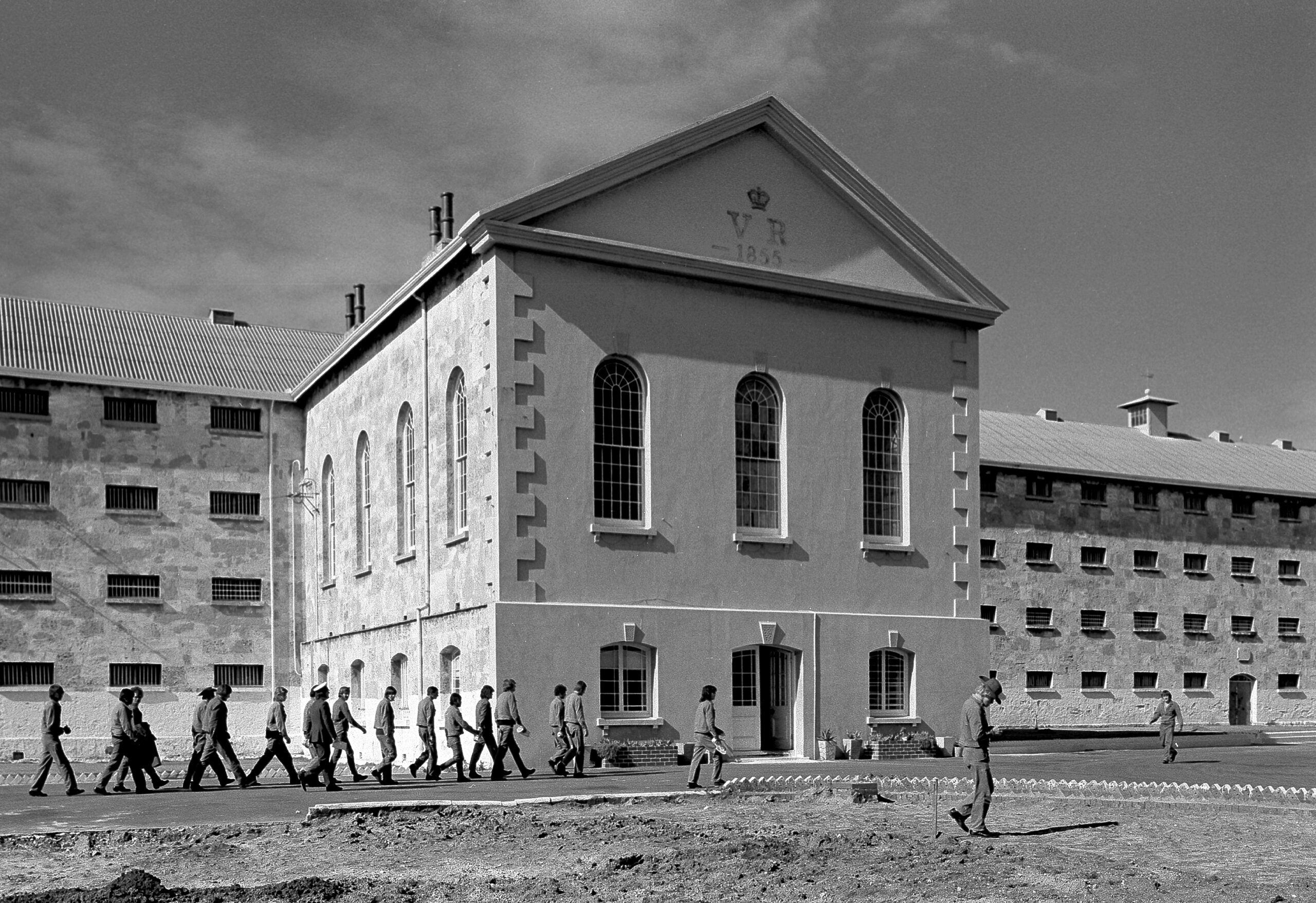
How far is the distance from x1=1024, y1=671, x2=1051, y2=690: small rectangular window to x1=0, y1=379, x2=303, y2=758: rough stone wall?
21645mm

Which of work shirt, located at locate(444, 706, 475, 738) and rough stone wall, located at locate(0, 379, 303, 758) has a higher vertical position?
rough stone wall, located at locate(0, 379, 303, 758)

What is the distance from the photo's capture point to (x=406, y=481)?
106ft

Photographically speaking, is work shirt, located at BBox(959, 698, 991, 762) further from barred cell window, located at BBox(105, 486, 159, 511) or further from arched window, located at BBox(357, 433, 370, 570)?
barred cell window, located at BBox(105, 486, 159, 511)

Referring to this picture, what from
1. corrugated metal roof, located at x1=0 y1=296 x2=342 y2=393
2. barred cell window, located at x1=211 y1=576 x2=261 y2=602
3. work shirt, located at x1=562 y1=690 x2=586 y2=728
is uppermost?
corrugated metal roof, located at x1=0 y1=296 x2=342 y2=393

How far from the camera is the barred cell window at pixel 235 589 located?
39281 millimetres

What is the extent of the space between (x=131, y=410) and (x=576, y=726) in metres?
20.5

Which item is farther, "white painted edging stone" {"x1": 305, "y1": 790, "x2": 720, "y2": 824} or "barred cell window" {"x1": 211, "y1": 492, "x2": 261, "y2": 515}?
"barred cell window" {"x1": 211, "y1": 492, "x2": 261, "y2": 515}

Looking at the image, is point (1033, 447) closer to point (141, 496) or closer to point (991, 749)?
point (991, 749)

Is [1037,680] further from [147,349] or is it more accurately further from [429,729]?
[147,349]

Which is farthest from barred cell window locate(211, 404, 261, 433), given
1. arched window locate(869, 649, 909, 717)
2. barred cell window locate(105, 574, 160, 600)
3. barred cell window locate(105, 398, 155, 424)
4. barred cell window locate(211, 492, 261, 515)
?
arched window locate(869, 649, 909, 717)

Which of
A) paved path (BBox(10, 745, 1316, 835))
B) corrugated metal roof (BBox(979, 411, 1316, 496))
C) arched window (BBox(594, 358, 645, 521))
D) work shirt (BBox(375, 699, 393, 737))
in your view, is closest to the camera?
paved path (BBox(10, 745, 1316, 835))

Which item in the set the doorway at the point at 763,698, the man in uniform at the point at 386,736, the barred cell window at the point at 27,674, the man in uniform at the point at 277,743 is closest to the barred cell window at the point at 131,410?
the barred cell window at the point at 27,674

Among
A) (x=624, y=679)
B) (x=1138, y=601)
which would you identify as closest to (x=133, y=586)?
(x=624, y=679)

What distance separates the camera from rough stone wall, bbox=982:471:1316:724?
45625mm
